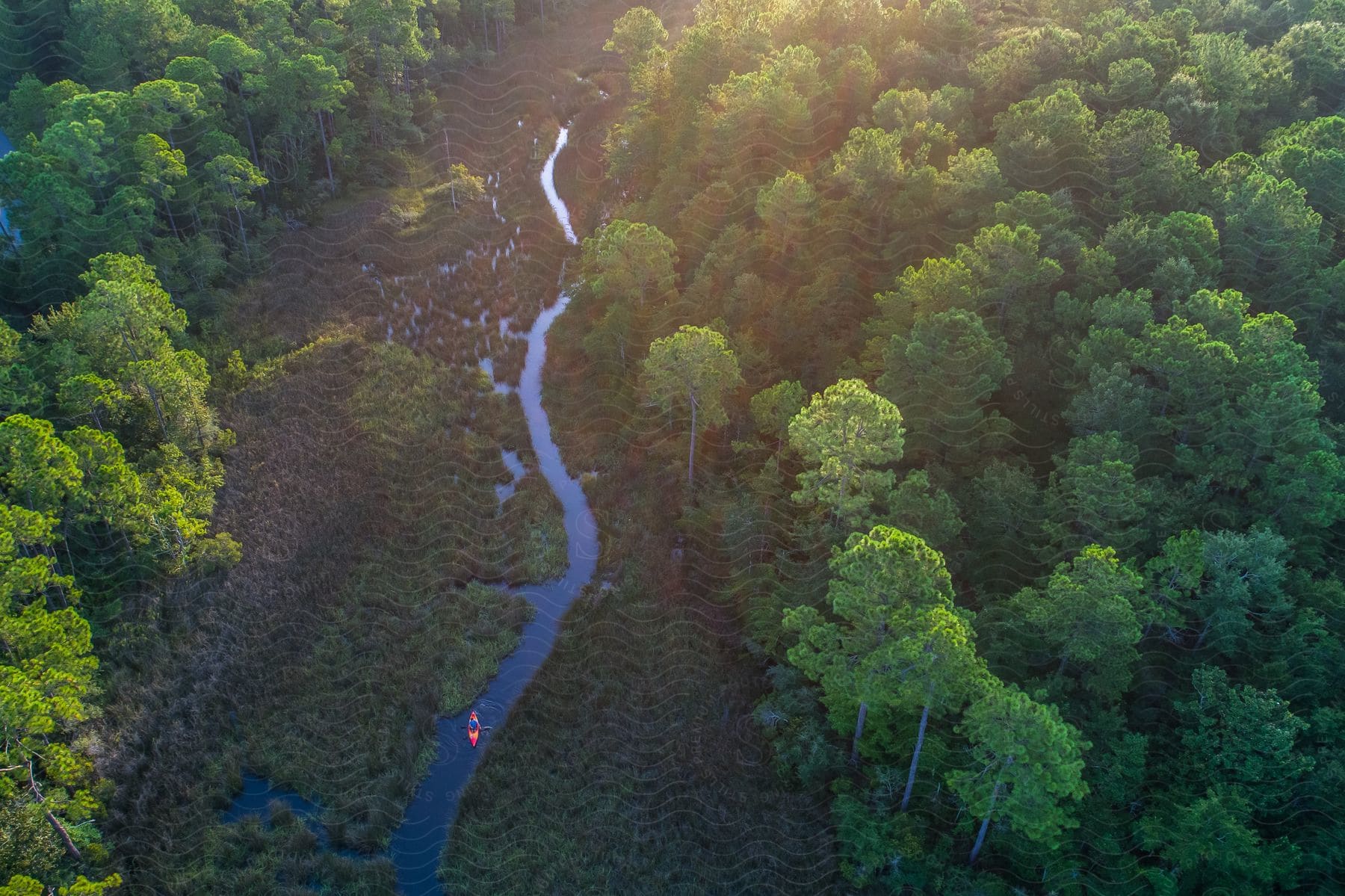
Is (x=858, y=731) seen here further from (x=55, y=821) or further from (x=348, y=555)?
(x=55, y=821)

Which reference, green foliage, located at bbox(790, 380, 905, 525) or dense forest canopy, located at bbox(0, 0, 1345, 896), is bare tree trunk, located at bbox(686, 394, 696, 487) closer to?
dense forest canopy, located at bbox(0, 0, 1345, 896)

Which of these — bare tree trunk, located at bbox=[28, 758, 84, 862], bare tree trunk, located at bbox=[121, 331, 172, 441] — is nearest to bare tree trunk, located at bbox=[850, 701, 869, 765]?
bare tree trunk, located at bbox=[28, 758, 84, 862]

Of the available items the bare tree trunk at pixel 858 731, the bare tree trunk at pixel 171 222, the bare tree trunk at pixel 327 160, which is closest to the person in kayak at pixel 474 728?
the bare tree trunk at pixel 858 731

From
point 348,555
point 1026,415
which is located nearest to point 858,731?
point 1026,415

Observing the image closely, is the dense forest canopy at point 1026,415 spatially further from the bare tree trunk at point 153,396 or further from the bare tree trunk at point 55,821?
the bare tree trunk at point 55,821

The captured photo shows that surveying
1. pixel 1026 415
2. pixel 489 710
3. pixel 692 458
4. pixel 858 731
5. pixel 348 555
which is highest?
pixel 1026 415

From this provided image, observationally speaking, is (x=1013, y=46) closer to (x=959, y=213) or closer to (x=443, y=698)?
(x=959, y=213)
